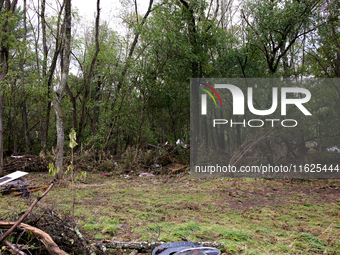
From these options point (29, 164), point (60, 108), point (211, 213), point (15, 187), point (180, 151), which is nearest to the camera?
point (211, 213)

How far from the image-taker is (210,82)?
10.9 metres

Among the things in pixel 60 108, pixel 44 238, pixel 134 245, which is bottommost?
pixel 134 245

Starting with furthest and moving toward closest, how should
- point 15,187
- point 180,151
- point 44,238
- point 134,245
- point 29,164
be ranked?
point 180,151 → point 29,164 → point 15,187 → point 134,245 → point 44,238

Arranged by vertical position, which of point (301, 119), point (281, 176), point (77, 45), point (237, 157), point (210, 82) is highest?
point (77, 45)

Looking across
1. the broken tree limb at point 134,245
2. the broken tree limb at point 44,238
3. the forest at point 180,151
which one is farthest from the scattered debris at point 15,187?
the broken tree limb at point 134,245

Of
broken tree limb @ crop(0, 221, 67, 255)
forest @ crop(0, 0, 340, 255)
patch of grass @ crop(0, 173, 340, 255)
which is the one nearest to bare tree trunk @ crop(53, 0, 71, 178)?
forest @ crop(0, 0, 340, 255)

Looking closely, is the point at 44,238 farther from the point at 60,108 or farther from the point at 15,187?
the point at 60,108

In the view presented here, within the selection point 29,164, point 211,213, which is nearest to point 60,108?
point 29,164

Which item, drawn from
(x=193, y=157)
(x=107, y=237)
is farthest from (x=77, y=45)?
(x=107, y=237)

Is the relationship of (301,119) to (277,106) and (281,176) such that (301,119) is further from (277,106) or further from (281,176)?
(281,176)

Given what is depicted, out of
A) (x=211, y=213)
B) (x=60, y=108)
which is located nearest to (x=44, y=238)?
(x=211, y=213)

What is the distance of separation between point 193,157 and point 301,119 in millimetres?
4020

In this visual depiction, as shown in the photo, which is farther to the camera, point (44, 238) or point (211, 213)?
point (211, 213)

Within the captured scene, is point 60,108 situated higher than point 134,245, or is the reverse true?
point 60,108
